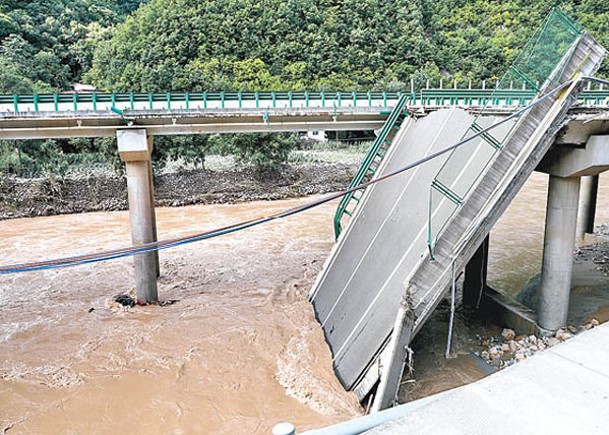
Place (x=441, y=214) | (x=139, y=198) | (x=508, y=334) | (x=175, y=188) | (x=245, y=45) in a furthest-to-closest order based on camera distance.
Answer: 1. (x=245, y=45)
2. (x=175, y=188)
3. (x=139, y=198)
4. (x=508, y=334)
5. (x=441, y=214)

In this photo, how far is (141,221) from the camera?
43.2 feet

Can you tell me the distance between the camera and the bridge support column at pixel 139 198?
13.0 meters

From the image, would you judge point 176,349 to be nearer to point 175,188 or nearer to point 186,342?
point 186,342

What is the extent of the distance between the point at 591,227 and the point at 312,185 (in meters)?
18.2

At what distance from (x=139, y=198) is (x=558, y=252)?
422 inches

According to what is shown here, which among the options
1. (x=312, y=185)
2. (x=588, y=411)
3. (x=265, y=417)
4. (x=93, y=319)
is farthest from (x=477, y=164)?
(x=312, y=185)

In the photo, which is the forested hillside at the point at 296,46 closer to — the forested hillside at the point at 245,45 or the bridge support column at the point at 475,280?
the forested hillside at the point at 245,45

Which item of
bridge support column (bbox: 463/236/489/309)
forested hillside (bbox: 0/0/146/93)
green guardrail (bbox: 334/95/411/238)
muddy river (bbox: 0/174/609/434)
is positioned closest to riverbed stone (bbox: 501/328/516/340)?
bridge support column (bbox: 463/236/489/309)

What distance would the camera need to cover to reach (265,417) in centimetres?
778

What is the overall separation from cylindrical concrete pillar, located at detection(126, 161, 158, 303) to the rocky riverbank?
1545 centimetres

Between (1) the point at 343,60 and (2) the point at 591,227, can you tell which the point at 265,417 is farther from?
(1) the point at 343,60

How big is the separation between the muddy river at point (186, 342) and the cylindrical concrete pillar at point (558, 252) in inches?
88.5

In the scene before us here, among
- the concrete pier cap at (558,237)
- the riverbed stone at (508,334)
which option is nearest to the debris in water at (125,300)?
the riverbed stone at (508,334)

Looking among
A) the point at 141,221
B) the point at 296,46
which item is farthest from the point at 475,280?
the point at 296,46
